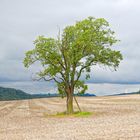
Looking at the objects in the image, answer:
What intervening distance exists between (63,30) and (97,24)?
536 centimetres

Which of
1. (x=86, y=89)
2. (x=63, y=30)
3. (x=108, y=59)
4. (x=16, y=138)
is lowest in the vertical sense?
(x=16, y=138)

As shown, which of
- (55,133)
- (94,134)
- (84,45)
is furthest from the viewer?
(84,45)

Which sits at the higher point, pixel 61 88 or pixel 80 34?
pixel 80 34

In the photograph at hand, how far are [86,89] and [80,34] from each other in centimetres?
865

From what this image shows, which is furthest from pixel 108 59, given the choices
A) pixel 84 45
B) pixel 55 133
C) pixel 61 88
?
pixel 55 133

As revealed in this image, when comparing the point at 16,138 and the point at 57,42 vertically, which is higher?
the point at 57,42

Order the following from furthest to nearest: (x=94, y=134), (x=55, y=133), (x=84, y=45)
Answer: (x=84, y=45) → (x=55, y=133) → (x=94, y=134)

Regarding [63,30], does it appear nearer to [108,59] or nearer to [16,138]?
[108,59]

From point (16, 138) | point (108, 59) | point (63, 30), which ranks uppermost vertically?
point (63, 30)

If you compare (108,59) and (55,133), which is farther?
(108,59)

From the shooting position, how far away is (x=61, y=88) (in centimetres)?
6519

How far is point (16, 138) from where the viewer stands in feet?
114

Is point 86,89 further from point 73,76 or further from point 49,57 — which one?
point 49,57

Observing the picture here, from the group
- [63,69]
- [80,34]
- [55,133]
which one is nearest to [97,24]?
[80,34]
